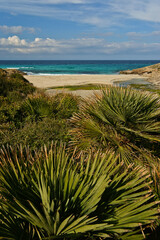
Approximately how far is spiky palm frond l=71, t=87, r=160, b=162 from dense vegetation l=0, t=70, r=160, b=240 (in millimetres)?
20

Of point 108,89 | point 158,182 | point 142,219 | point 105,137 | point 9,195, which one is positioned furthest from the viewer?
point 108,89

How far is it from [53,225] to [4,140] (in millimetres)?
3113

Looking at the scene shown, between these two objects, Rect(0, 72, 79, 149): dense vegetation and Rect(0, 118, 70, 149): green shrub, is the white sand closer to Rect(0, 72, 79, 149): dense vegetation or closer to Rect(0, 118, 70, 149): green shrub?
Rect(0, 72, 79, 149): dense vegetation

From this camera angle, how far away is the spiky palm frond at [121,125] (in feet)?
15.1

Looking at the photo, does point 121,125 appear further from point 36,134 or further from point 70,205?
point 70,205

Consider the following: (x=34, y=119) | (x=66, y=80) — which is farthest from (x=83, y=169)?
(x=66, y=80)

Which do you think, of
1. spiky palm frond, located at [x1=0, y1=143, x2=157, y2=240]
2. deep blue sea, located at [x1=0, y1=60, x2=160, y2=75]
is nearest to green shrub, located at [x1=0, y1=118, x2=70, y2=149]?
spiky palm frond, located at [x1=0, y1=143, x2=157, y2=240]

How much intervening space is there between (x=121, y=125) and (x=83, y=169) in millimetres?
1790

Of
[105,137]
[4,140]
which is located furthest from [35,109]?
[105,137]

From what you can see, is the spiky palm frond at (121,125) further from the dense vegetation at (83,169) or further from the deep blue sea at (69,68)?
the deep blue sea at (69,68)

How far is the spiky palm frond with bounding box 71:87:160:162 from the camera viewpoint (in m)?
4.62

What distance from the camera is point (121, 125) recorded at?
467 centimetres

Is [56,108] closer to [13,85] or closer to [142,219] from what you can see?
[13,85]

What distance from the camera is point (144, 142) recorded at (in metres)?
4.87
